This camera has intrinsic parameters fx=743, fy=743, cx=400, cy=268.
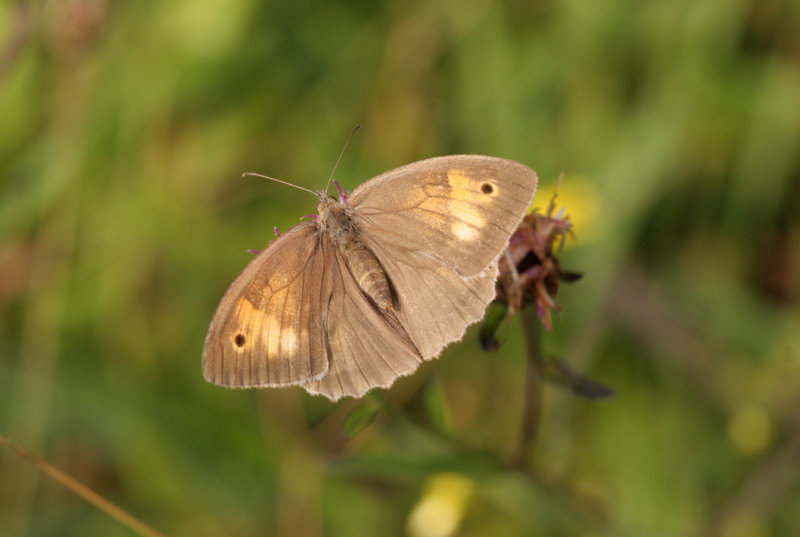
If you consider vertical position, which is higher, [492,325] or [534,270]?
[534,270]

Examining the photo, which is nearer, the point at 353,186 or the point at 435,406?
the point at 435,406

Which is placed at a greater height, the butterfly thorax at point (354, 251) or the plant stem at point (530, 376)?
the butterfly thorax at point (354, 251)

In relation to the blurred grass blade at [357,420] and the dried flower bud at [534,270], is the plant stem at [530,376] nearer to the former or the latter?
the dried flower bud at [534,270]

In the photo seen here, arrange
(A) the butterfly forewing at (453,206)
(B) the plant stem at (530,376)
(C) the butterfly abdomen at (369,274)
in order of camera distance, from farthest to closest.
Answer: (B) the plant stem at (530,376)
(C) the butterfly abdomen at (369,274)
(A) the butterfly forewing at (453,206)

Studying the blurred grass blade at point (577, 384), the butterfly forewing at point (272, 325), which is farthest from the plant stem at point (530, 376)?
the butterfly forewing at point (272, 325)

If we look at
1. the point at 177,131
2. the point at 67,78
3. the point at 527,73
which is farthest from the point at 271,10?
the point at 527,73

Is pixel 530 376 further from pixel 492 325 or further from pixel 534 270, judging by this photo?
pixel 534 270

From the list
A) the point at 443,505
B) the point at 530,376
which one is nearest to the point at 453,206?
the point at 530,376

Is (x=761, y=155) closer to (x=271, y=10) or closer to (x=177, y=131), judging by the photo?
(x=271, y=10)

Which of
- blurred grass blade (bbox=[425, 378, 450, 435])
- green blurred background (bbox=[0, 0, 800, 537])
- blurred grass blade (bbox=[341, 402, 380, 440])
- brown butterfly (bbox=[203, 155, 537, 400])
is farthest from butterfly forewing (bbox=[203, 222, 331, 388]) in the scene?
green blurred background (bbox=[0, 0, 800, 537])

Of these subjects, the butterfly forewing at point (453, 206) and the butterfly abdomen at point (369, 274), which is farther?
the butterfly abdomen at point (369, 274)
